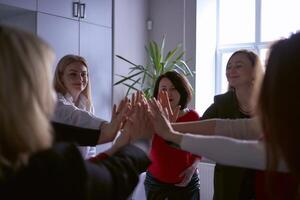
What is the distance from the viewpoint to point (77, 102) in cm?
222

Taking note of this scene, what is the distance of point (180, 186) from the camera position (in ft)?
8.04

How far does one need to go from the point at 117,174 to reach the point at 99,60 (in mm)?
3297

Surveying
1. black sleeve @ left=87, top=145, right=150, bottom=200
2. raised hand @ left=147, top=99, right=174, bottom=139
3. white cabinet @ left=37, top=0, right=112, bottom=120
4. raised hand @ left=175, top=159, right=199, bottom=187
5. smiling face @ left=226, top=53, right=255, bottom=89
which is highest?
white cabinet @ left=37, top=0, right=112, bottom=120

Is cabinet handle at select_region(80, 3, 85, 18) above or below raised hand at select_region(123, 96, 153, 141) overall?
above

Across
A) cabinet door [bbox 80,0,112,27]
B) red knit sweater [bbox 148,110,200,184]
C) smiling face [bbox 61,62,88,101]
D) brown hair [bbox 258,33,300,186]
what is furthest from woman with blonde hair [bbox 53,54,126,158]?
cabinet door [bbox 80,0,112,27]

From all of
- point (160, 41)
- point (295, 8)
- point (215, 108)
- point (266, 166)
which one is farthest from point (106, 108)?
point (266, 166)

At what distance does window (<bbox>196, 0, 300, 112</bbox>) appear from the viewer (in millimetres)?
4441

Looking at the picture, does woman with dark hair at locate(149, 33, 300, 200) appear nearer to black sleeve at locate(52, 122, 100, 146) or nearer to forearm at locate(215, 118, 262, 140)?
forearm at locate(215, 118, 262, 140)

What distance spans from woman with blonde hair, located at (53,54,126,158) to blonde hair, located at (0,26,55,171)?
0.93m

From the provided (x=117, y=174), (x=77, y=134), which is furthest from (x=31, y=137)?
(x=77, y=134)

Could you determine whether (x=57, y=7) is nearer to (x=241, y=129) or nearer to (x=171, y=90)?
(x=171, y=90)

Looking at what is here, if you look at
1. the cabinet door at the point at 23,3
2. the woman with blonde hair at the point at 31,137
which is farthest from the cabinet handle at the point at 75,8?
the woman with blonde hair at the point at 31,137

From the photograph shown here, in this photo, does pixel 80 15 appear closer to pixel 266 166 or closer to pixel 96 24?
pixel 96 24

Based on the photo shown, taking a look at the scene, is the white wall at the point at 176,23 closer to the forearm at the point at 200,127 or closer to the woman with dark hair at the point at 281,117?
the forearm at the point at 200,127
